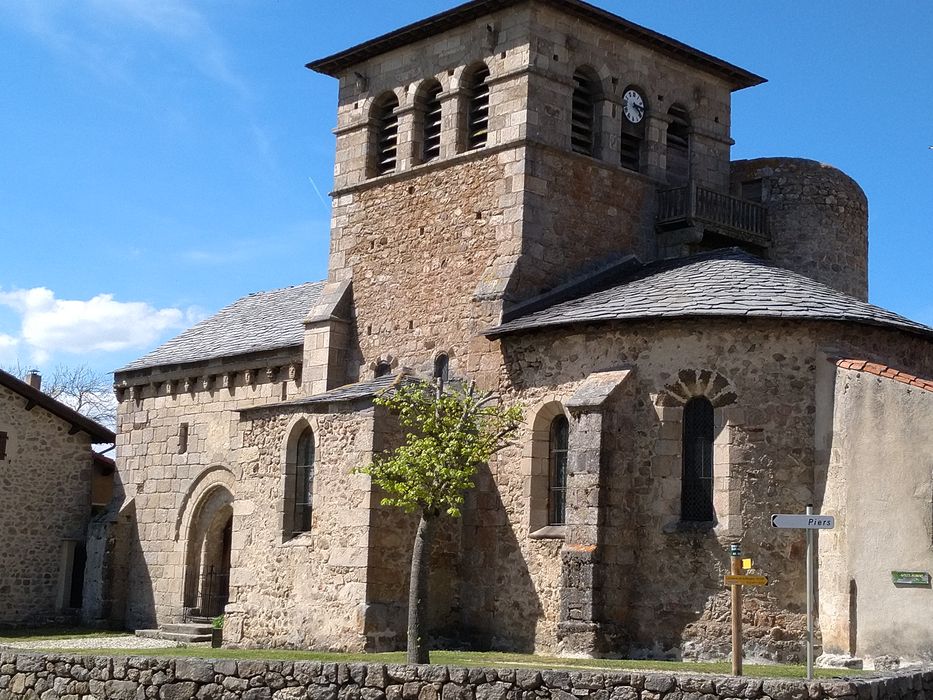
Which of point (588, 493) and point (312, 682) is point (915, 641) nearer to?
point (588, 493)

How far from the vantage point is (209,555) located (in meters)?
29.8

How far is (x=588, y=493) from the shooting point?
2061cm

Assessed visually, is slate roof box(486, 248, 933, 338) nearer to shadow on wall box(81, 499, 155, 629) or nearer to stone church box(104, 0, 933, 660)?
stone church box(104, 0, 933, 660)

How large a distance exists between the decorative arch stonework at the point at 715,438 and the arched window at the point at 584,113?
6292 millimetres

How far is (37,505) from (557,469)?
15.0 metres

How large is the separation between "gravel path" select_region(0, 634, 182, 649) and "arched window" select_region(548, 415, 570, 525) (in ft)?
24.8

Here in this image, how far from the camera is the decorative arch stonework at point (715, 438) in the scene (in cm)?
2019

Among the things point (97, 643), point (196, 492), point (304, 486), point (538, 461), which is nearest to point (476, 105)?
point (538, 461)

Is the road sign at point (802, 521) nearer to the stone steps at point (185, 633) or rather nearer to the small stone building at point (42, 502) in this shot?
the stone steps at point (185, 633)

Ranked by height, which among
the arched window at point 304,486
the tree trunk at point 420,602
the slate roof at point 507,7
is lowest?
the tree trunk at point 420,602

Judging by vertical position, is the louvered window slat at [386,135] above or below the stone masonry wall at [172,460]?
above

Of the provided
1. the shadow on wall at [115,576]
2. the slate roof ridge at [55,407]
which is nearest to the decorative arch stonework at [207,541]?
the shadow on wall at [115,576]

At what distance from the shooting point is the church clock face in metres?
25.9

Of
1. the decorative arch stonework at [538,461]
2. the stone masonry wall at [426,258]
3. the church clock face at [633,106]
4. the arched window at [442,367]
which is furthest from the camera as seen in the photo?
the church clock face at [633,106]
